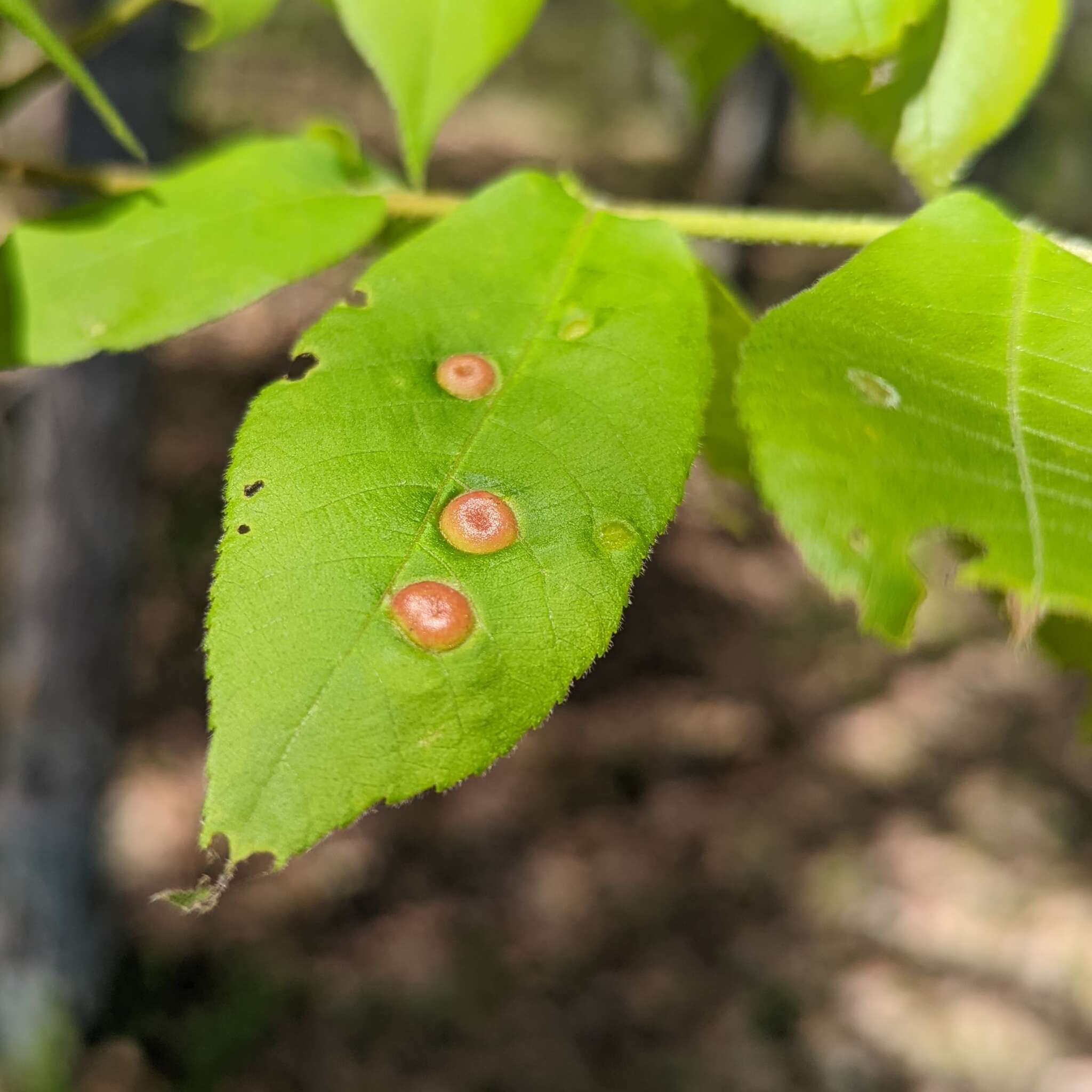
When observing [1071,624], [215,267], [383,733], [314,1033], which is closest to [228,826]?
[383,733]

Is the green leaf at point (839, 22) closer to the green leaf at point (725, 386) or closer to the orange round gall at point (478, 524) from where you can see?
the green leaf at point (725, 386)

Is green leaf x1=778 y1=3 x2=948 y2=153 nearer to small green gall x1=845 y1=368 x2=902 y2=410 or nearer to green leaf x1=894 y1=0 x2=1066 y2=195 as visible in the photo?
green leaf x1=894 y1=0 x2=1066 y2=195

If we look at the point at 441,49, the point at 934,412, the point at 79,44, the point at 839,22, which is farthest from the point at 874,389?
the point at 79,44

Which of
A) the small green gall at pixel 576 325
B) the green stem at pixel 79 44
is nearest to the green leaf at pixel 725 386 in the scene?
the small green gall at pixel 576 325

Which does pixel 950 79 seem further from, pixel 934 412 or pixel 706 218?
pixel 934 412

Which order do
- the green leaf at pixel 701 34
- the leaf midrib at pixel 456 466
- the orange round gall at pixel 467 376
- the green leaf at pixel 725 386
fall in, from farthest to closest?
the green leaf at pixel 701 34, the green leaf at pixel 725 386, the orange round gall at pixel 467 376, the leaf midrib at pixel 456 466

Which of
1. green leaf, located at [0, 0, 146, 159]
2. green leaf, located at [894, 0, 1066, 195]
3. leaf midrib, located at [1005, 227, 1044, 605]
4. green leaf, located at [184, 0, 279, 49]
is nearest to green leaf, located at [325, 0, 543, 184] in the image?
green leaf, located at [184, 0, 279, 49]
